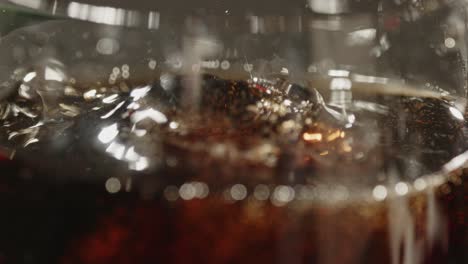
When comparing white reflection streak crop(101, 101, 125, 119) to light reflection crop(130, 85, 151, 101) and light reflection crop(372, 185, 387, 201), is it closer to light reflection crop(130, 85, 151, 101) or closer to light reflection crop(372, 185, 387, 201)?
light reflection crop(130, 85, 151, 101)

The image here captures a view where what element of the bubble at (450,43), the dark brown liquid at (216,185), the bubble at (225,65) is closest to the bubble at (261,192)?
the dark brown liquid at (216,185)

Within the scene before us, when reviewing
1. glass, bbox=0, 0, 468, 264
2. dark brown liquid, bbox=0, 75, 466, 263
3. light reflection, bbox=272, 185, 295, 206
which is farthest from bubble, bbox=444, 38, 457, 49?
light reflection, bbox=272, 185, 295, 206

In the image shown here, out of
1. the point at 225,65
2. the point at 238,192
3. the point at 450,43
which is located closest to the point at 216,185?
the point at 238,192

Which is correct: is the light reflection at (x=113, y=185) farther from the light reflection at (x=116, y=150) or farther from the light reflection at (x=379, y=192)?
the light reflection at (x=379, y=192)

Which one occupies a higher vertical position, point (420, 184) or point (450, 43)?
point (450, 43)

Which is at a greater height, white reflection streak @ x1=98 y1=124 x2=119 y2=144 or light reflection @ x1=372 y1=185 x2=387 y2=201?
white reflection streak @ x1=98 y1=124 x2=119 y2=144

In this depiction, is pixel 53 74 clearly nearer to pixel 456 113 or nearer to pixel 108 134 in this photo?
pixel 108 134

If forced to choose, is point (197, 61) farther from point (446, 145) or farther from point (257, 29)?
point (446, 145)

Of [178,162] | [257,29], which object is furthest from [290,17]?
A: [178,162]

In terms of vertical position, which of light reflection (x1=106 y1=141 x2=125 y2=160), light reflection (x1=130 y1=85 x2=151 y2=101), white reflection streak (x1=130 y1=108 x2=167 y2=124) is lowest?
light reflection (x1=106 y1=141 x2=125 y2=160)
